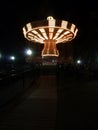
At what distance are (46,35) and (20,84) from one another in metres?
26.6

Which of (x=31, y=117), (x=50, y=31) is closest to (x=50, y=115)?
(x=31, y=117)

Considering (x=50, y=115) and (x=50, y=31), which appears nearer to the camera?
(x=50, y=115)

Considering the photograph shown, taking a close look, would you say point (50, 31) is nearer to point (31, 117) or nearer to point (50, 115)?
point (50, 115)

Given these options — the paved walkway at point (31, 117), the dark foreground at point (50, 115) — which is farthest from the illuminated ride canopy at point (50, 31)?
the paved walkway at point (31, 117)

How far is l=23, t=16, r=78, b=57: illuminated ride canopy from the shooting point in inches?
1337

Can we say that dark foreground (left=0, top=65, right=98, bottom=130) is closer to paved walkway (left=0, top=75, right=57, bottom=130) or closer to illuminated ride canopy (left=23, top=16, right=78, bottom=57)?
paved walkway (left=0, top=75, right=57, bottom=130)

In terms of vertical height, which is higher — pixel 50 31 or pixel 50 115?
pixel 50 31

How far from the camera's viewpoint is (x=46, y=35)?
39500 mm

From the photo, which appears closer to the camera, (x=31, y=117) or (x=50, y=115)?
(x=31, y=117)

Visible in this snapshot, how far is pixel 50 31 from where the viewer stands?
36.4 metres

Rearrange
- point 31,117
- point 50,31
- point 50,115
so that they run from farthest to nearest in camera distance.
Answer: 1. point 50,31
2. point 50,115
3. point 31,117

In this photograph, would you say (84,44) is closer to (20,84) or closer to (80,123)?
(20,84)

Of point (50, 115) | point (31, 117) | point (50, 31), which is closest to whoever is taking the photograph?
point (31, 117)

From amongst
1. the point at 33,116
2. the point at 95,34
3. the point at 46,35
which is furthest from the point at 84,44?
the point at 33,116
